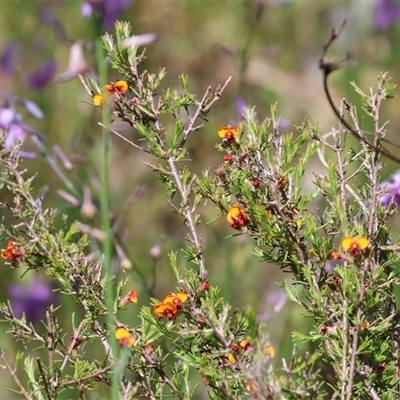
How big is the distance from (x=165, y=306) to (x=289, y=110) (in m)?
3.14

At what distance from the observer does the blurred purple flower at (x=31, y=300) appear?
284 cm

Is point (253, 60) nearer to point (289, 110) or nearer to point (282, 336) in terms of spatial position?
point (289, 110)

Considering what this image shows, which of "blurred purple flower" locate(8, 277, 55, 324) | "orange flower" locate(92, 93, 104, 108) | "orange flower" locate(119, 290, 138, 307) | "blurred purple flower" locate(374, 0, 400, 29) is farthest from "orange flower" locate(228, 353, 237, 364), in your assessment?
"blurred purple flower" locate(374, 0, 400, 29)

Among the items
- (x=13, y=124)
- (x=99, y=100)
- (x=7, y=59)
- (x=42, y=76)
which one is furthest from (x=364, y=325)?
(x=7, y=59)

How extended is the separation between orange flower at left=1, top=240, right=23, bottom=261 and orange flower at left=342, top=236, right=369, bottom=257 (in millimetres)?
585

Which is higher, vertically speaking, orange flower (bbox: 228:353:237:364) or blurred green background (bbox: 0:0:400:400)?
orange flower (bbox: 228:353:237:364)

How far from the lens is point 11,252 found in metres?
1.22

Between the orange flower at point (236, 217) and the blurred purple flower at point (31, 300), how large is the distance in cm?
Answer: 185

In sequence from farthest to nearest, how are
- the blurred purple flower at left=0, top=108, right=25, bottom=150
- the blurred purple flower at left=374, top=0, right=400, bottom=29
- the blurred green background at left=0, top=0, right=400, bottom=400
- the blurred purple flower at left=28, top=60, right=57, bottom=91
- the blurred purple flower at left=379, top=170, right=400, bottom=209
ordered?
the blurred purple flower at left=374, top=0, right=400, bottom=29 → the blurred green background at left=0, top=0, right=400, bottom=400 → the blurred purple flower at left=28, top=60, right=57, bottom=91 → the blurred purple flower at left=0, top=108, right=25, bottom=150 → the blurred purple flower at left=379, top=170, right=400, bottom=209

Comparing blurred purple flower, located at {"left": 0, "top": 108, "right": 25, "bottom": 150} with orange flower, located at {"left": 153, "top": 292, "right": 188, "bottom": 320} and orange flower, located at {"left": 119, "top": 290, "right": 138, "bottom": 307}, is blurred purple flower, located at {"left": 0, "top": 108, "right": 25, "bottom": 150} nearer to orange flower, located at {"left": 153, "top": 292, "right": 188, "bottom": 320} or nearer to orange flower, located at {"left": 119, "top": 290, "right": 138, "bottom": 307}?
orange flower, located at {"left": 119, "top": 290, "right": 138, "bottom": 307}

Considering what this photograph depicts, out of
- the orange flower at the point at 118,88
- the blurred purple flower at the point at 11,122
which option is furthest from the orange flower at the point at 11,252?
the blurred purple flower at the point at 11,122

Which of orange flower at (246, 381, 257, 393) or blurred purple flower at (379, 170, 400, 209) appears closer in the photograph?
orange flower at (246, 381, 257, 393)

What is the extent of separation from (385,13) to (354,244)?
Result: 3512 mm

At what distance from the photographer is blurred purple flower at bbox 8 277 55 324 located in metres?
2.84
